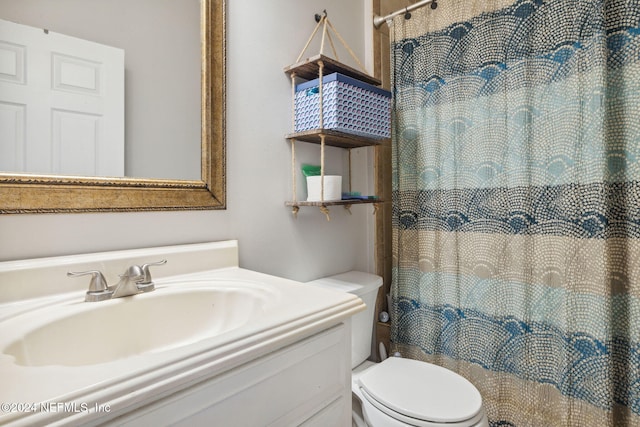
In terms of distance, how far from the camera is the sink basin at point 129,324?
2.06 ft

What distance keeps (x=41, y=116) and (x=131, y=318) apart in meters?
0.52

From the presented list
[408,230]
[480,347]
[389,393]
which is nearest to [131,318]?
[389,393]

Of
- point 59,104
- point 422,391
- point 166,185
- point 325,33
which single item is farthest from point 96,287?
point 325,33

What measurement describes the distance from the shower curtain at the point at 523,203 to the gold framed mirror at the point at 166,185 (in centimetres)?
85

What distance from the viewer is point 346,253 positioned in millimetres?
1602

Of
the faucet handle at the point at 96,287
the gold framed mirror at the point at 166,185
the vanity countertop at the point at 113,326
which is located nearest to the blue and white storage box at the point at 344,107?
the gold framed mirror at the point at 166,185

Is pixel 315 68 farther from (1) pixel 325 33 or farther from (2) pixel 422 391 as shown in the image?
(2) pixel 422 391

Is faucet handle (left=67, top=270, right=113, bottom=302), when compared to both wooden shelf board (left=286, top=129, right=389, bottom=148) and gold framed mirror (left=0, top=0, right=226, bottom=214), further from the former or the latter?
wooden shelf board (left=286, top=129, right=389, bottom=148)

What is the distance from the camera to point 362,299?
1.35 m

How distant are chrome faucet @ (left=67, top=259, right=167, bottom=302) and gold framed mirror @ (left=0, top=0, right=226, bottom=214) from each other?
179 mm

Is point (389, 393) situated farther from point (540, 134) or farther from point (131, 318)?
point (540, 134)

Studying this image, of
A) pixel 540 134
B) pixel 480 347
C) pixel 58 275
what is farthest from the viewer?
pixel 480 347

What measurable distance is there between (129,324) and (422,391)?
2.92 ft

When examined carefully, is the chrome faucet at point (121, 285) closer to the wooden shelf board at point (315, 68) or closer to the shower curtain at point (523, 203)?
the wooden shelf board at point (315, 68)
